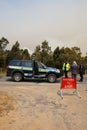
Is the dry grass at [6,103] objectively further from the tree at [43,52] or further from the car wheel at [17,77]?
the tree at [43,52]

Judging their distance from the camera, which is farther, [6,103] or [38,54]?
[38,54]

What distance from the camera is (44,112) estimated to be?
454 inches

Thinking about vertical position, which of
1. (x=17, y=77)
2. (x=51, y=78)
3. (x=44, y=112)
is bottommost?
(x=44, y=112)

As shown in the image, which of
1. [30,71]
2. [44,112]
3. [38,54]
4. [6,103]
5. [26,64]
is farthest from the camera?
[38,54]

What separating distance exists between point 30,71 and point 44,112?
1162 centimetres

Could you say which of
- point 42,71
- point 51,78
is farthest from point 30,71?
point 51,78

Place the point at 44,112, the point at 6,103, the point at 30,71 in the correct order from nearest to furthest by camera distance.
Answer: the point at 44,112
the point at 6,103
the point at 30,71

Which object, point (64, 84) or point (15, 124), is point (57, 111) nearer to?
point (15, 124)

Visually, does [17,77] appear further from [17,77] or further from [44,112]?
[44,112]

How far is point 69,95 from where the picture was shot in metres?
15.4

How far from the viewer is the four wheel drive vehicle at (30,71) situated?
23.0 m

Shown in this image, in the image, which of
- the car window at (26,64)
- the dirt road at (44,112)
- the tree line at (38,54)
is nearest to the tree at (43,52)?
the tree line at (38,54)

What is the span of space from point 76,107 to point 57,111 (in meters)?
1.20

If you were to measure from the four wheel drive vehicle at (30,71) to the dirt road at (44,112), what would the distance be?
22.0ft
